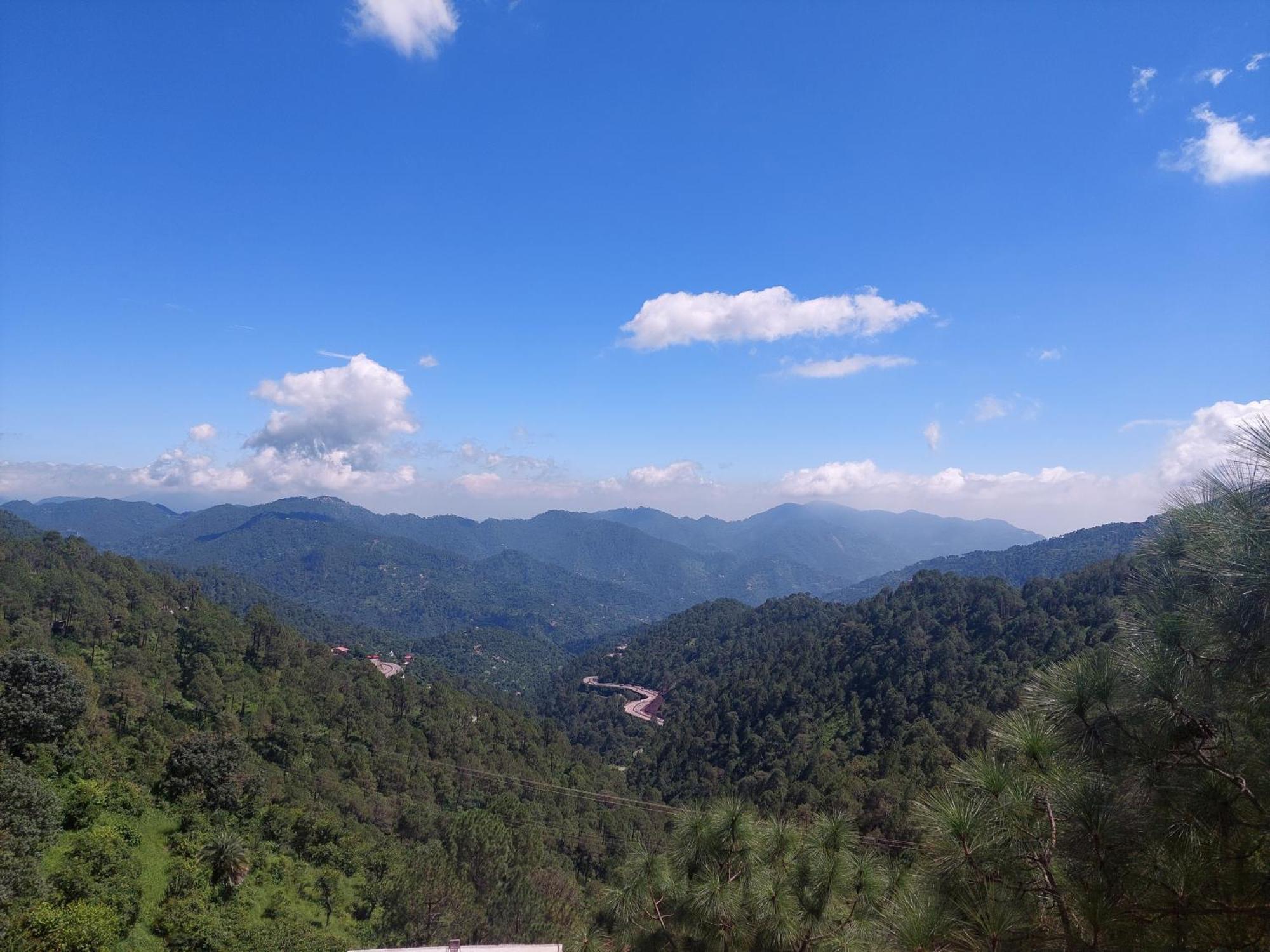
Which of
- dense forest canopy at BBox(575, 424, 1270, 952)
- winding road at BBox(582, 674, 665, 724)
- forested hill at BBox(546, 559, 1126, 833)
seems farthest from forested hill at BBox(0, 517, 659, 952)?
winding road at BBox(582, 674, 665, 724)

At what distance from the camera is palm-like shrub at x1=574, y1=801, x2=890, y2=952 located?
482cm

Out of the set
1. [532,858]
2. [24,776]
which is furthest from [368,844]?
[24,776]

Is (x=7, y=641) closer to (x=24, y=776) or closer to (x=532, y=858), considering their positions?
(x=24, y=776)

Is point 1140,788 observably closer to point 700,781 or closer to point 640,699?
point 700,781

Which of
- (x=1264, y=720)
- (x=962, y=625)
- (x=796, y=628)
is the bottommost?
(x=796, y=628)

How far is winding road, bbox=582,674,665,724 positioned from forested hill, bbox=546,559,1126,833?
2.22 m

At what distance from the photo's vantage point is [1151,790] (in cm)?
274

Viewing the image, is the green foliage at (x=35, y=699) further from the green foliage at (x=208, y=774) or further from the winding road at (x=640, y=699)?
the winding road at (x=640, y=699)

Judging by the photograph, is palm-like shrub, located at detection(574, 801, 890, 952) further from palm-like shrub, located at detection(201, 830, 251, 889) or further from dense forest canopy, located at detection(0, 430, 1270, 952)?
palm-like shrub, located at detection(201, 830, 251, 889)

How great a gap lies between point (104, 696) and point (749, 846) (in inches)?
1411

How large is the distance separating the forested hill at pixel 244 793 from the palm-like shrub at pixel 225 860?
6 cm

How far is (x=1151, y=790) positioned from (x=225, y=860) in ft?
74.1

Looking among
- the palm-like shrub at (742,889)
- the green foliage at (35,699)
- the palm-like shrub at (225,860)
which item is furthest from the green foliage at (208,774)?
the palm-like shrub at (742,889)

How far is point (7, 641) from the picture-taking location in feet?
99.9
